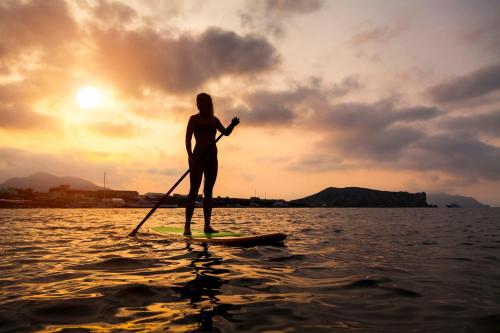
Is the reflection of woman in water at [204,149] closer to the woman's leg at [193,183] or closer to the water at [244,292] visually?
the woman's leg at [193,183]

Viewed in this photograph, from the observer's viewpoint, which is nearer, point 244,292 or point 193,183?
point 244,292

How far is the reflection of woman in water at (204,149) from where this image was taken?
30.4ft

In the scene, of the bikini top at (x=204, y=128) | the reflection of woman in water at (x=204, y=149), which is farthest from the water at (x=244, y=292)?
the bikini top at (x=204, y=128)

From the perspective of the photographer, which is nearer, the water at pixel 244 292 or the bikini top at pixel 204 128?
the water at pixel 244 292

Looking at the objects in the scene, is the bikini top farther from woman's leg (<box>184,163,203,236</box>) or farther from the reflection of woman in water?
woman's leg (<box>184,163,203,236</box>)

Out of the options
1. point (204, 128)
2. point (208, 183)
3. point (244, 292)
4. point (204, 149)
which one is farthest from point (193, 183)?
point (244, 292)

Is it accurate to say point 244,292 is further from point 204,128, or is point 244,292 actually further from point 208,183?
point 204,128

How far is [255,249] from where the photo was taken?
7137 millimetres

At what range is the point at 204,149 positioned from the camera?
30.6 ft

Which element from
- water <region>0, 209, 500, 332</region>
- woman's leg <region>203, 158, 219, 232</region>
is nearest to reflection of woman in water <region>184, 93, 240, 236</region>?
woman's leg <region>203, 158, 219, 232</region>

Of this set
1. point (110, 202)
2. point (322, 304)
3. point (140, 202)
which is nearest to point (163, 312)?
point (322, 304)

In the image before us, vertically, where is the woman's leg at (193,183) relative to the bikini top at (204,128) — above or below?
below

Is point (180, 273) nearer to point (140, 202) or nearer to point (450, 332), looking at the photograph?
point (450, 332)

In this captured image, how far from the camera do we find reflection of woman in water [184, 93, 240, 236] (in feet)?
30.4
